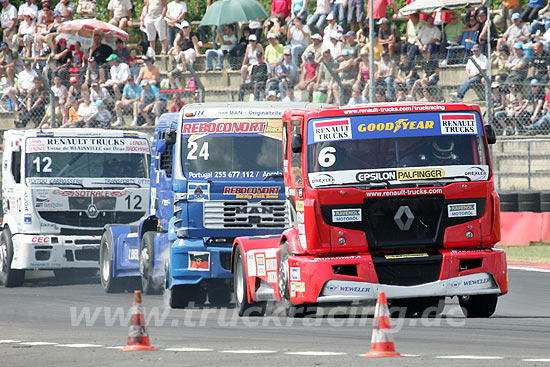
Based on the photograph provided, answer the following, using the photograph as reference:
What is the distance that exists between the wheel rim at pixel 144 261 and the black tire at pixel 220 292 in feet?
3.09

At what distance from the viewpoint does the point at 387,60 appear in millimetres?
23672

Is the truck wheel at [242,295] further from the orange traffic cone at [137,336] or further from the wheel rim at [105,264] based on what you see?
the wheel rim at [105,264]

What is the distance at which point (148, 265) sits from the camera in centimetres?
1541

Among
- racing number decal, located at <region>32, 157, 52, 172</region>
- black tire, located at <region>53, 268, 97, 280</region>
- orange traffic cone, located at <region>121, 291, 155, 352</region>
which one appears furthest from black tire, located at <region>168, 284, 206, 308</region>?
black tire, located at <region>53, 268, 97, 280</region>

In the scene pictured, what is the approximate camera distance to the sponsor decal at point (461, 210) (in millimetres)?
11648

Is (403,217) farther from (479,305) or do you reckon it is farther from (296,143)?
(479,305)

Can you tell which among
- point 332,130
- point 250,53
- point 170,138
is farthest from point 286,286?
point 250,53

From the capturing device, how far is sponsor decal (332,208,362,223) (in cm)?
1153

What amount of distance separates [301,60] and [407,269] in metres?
14.4

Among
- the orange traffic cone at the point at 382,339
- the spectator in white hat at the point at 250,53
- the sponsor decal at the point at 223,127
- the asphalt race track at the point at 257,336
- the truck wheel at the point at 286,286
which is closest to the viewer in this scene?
the orange traffic cone at the point at 382,339

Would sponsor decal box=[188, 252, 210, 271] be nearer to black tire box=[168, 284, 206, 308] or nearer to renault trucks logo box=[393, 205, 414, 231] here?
black tire box=[168, 284, 206, 308]

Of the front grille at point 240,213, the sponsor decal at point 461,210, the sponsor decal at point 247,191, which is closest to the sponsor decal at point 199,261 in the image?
the front grille at point 240,213

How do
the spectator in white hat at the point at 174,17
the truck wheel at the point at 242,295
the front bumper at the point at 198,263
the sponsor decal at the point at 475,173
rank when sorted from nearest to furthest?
the sponsor decal at the point at 475,173, the truck wheel at the point at 242,295, the front bumper at the point at 198,263, the spectator in white hat at the point at 174,17

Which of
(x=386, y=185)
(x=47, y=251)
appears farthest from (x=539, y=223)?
(x=386, y=185)
